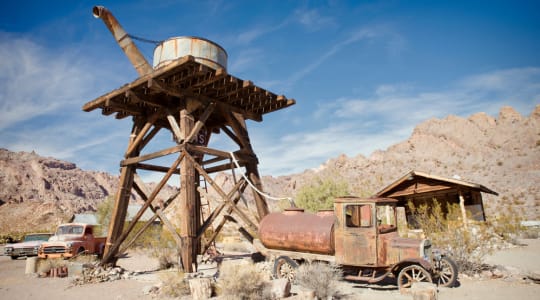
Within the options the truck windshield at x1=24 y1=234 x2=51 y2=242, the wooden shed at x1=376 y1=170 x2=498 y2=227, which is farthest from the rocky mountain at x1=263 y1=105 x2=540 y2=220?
the truck windshield at x1=24 y1=234 x2=51 y2=242

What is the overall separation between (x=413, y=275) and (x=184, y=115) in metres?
7.64

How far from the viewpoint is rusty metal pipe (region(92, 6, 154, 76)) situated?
10984 mm

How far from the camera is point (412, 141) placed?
87938mm

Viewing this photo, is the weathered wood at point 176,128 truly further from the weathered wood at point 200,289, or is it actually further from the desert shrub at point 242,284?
the desert shrub at point 242,284

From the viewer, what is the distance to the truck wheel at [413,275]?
7.24 meters

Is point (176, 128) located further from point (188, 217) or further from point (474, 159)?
point (474, 159)

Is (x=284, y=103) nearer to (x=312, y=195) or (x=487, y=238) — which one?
(x=487, y=238)

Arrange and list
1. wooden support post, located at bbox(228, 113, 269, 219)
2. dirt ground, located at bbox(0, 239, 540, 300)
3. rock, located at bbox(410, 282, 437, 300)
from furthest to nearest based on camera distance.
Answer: wooden support post, located at bbox(228, 113, 269, 219)
dirt ground, located at bbox(0, 239, 540, 300)
rock, located at bbox(410, 282, 437, 300)

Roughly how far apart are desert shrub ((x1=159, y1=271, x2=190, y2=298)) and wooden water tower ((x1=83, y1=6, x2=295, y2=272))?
114cm

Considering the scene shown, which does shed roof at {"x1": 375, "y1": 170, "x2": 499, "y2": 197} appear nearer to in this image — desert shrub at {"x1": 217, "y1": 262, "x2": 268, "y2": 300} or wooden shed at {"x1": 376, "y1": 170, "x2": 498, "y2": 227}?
wooden shed at {"x1": 376, "y1": 170, "x2": 498, "y2": 227}

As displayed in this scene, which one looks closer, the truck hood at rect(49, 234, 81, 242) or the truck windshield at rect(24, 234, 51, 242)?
the truck hood at rect(49, 234, 81, 242)

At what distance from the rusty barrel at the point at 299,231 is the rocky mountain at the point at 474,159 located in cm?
1259

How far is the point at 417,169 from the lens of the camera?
57.2 metres

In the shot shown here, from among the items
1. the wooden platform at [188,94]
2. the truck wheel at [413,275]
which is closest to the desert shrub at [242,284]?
the truck wheel at [413,275]
